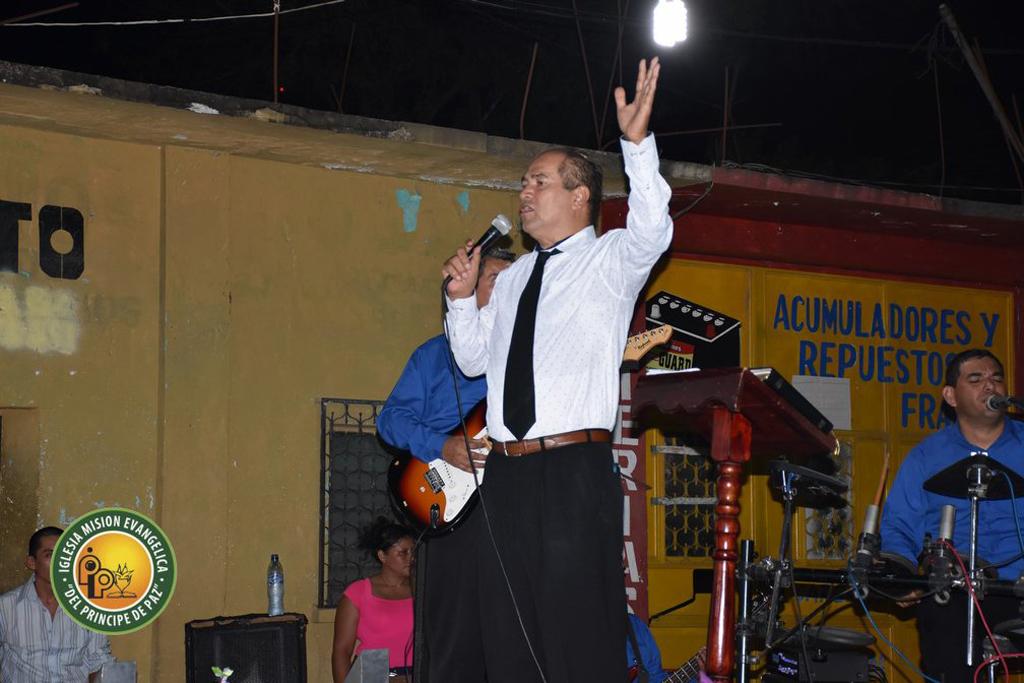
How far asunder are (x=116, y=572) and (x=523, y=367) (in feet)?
12.1

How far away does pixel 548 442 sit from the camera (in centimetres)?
375

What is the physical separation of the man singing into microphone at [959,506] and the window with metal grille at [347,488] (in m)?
2.91

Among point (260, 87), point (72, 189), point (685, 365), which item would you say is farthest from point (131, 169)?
point (260, 87)

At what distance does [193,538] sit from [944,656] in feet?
12.5

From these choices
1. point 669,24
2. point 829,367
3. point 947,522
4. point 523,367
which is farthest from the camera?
point 829,367

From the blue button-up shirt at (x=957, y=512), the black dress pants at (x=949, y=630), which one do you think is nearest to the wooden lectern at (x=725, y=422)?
the black dress pants at (x=949, y=630)

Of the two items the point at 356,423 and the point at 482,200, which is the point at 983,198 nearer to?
the point at 482,200

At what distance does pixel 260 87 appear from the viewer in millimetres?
13969

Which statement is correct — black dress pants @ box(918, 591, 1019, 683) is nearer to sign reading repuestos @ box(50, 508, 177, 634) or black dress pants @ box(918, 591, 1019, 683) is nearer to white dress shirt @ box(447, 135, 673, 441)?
white dress shirt @ box(447, 135, 673, 441)

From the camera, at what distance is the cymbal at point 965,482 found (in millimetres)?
5414

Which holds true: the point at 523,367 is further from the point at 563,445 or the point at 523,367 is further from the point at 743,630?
the point at 743,630

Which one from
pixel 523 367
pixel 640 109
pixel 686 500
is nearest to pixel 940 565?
pixel 523 367

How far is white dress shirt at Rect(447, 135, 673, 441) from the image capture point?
367cm

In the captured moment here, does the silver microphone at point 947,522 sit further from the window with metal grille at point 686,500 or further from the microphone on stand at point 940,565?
the window with metal grille at point 686,500
